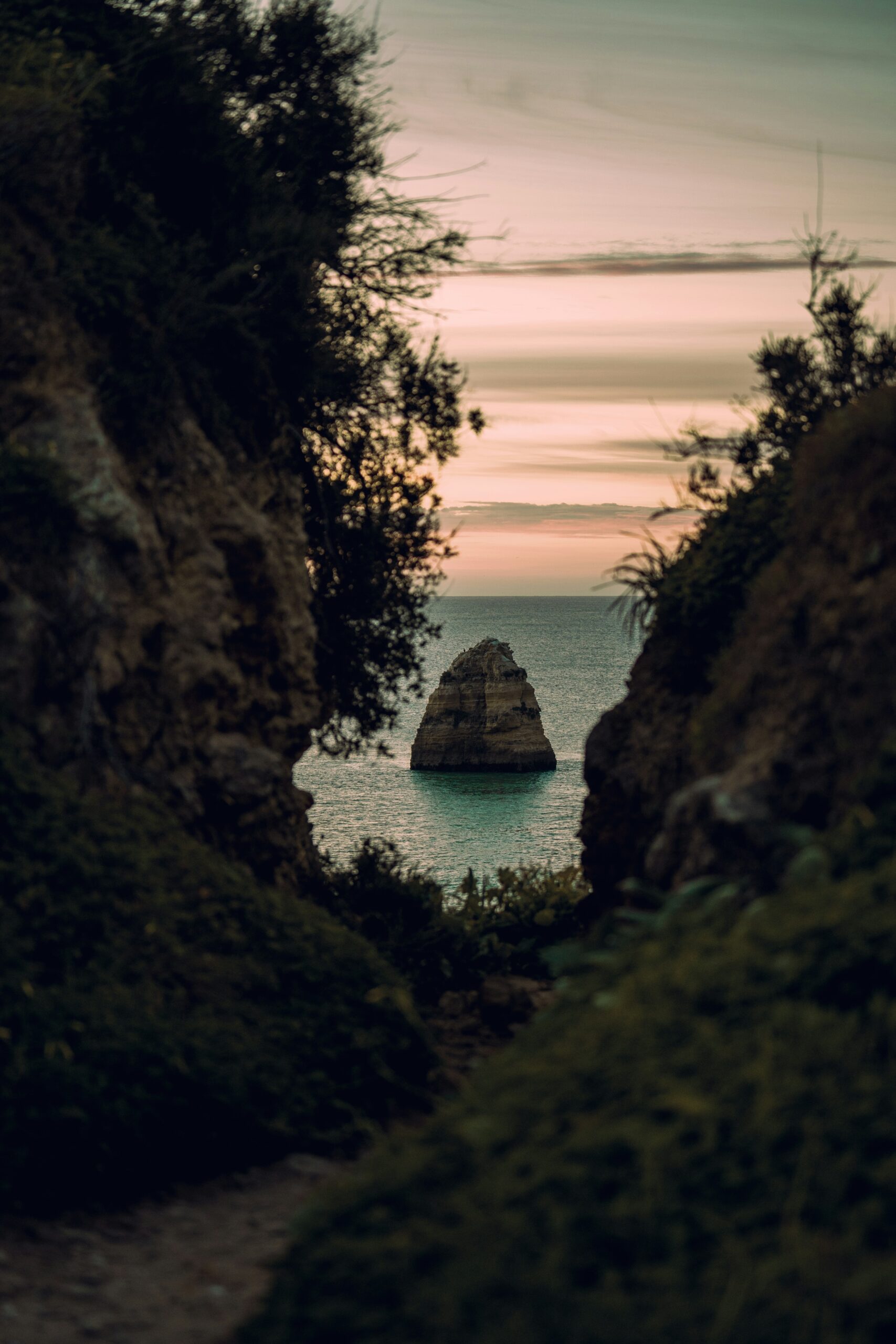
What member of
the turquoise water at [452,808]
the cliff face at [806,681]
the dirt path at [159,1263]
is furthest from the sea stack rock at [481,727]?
the dirt path at [159,1263]

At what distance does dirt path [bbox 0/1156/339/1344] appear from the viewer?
16.7 ft

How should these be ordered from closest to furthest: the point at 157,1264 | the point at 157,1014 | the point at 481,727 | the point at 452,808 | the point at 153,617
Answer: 1. the point at 157,1264
2. the point at 157,1014
3. the point at 153,617
4. the point at 452,808
5. the point at 481,727

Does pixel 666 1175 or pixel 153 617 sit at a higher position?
pixel 153 617

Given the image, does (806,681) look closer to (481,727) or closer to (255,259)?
(255,259)

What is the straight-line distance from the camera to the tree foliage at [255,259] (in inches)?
423

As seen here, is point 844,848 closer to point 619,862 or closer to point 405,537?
point 619,862

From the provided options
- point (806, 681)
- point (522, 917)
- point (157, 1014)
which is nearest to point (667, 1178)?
point (806, 681)

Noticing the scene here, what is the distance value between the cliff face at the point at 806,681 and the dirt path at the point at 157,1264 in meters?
3.13

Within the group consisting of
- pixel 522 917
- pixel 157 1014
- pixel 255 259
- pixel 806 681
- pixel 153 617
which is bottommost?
pixel 522 917

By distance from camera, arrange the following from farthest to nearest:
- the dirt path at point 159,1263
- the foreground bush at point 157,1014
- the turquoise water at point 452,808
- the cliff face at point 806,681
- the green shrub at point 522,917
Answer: the turquoise water at point 452,808 → the green shrub at point 522,917 → the foreground bush at point 157,1014 → the cliff face at point 806,681 → the dirt path at point 159,1263

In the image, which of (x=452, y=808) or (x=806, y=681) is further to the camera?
(x=452, y=808)

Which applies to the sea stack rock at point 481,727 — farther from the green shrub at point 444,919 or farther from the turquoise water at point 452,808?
the green shrub at point 444,919

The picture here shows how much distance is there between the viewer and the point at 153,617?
10312 mm

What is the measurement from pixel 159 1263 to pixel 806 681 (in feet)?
16.3
